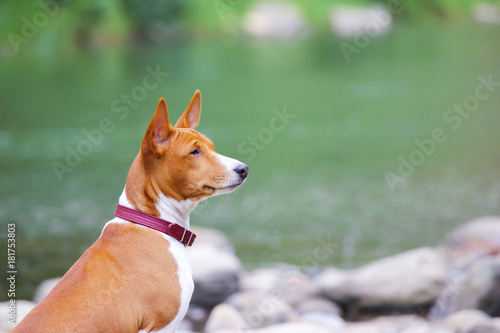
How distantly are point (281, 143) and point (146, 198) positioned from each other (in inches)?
576

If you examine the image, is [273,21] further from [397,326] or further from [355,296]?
[397,326]

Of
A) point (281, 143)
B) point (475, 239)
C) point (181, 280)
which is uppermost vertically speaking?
point (281, 143)

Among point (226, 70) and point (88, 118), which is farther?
point (226, 70)

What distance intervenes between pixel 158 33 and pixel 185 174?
37.1 meters

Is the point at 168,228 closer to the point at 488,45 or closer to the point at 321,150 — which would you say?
the point at 321,150

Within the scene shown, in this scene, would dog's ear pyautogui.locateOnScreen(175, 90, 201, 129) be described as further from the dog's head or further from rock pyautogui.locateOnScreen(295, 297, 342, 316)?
rock pyautogui.locateOnScreen(295, 297, 342, 316)

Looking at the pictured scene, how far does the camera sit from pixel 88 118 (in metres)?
21.6

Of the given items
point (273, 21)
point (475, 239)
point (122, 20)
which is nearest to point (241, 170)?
point (475, 239)

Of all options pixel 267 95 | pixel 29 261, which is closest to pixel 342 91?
pixel 267 95

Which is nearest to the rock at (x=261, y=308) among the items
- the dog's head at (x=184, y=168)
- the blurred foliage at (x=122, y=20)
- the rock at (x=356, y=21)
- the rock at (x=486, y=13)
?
the dog's head at (x=184, y=168)

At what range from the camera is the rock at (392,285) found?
7.12m

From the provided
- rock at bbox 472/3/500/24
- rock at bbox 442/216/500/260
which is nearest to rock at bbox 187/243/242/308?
rock at bbox 442/216/500/260

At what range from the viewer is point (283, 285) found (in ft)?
25.3

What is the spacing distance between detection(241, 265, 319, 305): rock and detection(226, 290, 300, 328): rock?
272 millimetres
